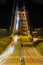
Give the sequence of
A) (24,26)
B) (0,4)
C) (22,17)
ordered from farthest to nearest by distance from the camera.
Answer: (22,17) → (24,26) → (0,4)

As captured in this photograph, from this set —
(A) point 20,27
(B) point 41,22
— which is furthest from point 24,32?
(B) point 41,22

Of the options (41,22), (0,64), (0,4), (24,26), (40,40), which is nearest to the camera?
(0,4)

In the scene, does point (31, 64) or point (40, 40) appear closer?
point (31, 64)

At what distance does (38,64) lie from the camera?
7492 millimetres

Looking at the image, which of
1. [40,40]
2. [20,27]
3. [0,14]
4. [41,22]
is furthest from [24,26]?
[0,14]

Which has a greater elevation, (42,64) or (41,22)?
(41,22)

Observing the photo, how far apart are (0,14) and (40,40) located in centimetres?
942

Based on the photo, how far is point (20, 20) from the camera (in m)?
31.9

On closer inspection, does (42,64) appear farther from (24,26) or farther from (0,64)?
(24,26)

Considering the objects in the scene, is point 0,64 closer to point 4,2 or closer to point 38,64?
point 38,64

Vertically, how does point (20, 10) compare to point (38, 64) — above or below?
above

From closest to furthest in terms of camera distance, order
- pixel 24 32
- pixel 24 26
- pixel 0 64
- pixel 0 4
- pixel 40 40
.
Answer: pixel 0 4 < pixel 0 64 < pixel 40 40 < pixel 24 32 < pixel 24 26

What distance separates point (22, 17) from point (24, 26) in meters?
2.51

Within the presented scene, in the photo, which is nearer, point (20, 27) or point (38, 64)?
point (38, 64)
